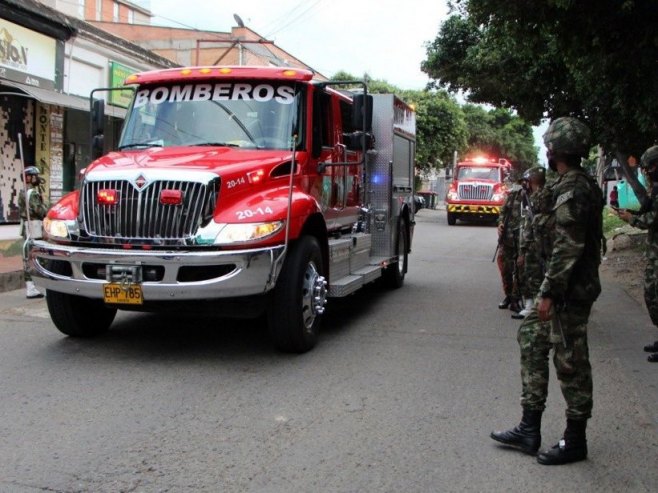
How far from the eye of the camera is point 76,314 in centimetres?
654

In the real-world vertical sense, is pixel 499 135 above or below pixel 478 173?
above

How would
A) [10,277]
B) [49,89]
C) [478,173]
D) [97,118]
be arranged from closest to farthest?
1. [97,118]
2. [10,277]
3. [49,89]
4. [478,173]

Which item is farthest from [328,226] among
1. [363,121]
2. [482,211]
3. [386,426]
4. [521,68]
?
[482,211]

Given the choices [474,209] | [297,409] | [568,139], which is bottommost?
[297,409]

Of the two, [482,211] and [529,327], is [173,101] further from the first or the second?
[482,211]

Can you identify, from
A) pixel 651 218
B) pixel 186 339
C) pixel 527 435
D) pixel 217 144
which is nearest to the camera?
pixel 527 435

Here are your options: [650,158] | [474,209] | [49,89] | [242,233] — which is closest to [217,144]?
[242,233]

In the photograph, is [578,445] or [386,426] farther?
[386,426]

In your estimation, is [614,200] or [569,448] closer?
[569,448]

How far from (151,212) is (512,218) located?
Answer: 4.68 metres

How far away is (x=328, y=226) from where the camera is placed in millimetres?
7344

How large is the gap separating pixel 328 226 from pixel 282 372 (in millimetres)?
2065

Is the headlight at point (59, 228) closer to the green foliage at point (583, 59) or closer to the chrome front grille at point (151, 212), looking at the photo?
the chrome front grille at point (151, 212)

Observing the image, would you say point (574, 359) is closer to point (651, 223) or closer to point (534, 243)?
point (534, 243)
